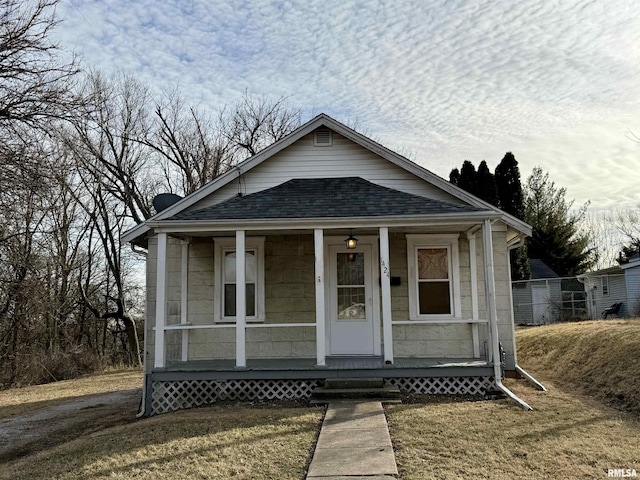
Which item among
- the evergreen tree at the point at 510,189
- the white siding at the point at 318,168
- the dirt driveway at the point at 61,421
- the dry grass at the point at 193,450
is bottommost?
the dirt driveway at the point at 61,421

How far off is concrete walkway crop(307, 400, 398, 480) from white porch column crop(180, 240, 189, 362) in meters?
3.75

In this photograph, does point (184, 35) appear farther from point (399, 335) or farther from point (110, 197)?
point (110, 197)

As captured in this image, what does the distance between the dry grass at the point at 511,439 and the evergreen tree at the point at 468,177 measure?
2185cm

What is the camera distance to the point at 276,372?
8.55m

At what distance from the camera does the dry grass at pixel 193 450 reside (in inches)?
208

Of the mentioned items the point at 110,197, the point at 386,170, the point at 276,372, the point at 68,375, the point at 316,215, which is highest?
the point at 110,197

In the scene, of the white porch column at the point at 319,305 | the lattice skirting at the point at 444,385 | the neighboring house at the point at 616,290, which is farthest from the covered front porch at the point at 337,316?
the neighboring house at the point at 616,290

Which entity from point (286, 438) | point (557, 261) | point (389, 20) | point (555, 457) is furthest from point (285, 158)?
point (557, 261)

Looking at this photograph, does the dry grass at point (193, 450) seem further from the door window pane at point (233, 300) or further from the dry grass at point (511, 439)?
the door window pane at point (233, 300)

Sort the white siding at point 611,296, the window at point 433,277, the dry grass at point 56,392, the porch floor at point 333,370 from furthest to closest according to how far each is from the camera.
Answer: the white siding at point 611,296 < the dry grass at point 56,392 < the window at point 433,277 < the porch floor at point 333,370

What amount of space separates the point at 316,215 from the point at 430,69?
6.23 meters

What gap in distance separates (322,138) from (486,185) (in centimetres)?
2032

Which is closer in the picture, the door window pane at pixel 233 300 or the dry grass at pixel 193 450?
the dry grass at pixel 193 450

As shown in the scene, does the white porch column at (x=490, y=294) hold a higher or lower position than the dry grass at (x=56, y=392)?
higher
